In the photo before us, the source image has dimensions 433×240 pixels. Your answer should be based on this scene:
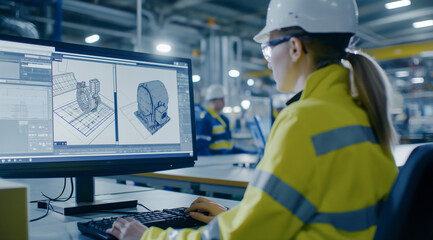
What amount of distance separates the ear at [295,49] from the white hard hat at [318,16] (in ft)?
0.13

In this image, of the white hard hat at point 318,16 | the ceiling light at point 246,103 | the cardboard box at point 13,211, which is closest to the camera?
the cardboard box at point 13,211

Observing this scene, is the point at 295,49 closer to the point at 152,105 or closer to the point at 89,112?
the point at 152,105

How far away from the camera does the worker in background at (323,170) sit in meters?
0.74

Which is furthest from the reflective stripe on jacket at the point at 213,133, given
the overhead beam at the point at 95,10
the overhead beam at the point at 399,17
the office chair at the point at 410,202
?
the overhead beam at the point at 399,17

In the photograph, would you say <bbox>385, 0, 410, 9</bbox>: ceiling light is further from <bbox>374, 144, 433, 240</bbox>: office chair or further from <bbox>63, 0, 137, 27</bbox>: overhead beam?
<bbox>374, 144, 433, 240</bbox>: office chair

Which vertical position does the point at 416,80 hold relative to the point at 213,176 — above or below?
above

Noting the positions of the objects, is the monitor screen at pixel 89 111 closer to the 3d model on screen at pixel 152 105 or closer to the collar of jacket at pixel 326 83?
the 3d model on screen at pixel 152 105

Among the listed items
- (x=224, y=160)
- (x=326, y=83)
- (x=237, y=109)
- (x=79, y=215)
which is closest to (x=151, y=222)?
(x=79, y=215)

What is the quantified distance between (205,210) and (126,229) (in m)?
0.33

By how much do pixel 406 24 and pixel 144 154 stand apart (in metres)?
11.4

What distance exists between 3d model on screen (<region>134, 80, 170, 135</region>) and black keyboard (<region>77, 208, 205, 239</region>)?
0.34m

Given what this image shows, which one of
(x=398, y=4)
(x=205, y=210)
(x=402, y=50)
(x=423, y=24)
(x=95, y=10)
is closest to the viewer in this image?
(x=205, y=210)

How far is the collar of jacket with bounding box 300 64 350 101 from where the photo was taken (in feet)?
2.93

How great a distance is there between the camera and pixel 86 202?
1367mm
